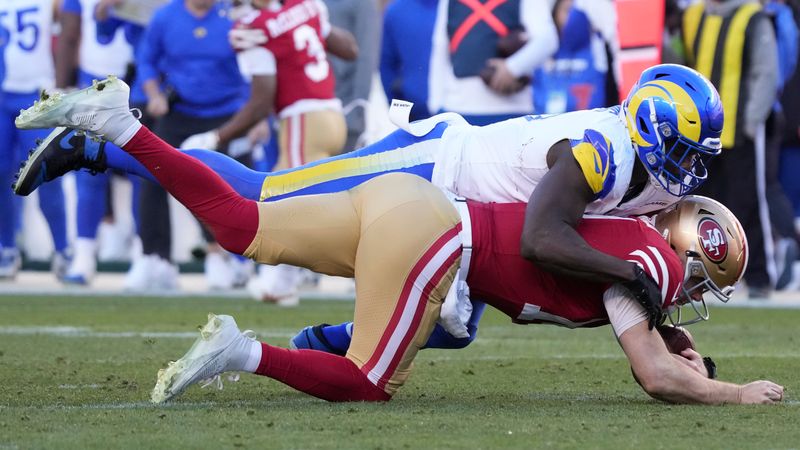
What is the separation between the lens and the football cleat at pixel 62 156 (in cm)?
573

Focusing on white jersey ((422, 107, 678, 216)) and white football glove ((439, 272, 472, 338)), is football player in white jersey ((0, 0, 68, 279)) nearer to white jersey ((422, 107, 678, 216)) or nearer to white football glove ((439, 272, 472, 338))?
white jersey ((422, 107, 678, 216))

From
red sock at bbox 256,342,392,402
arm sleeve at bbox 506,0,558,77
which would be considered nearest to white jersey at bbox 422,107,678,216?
red sock at bbox 256,342,392,402

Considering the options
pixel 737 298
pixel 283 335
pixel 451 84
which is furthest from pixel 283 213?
pixel 737 298

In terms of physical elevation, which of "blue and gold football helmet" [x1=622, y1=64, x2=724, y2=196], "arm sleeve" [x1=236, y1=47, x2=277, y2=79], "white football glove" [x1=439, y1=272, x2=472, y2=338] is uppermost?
"blue and gold football helmet" [x1=622, y1=64, x2=724, y2=196]

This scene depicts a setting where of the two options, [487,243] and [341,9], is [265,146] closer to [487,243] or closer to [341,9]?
[341,9]

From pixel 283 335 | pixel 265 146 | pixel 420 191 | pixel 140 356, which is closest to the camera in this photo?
pixel 420 191

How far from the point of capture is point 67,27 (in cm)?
1170

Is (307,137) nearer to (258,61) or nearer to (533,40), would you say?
(258,61)

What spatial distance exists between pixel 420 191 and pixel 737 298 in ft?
21.3

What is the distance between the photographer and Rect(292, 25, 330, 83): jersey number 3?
31.7 feet

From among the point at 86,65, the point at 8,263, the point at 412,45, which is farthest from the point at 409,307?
the point at 8,263

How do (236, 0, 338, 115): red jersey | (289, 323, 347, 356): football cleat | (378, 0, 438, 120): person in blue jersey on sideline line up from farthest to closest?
1. (378, 0, 438, 120): person in blue jersey on sideline
2. (236, 0, 338, 115): red jersey
3. (289, 323, 347, 356): football cleat

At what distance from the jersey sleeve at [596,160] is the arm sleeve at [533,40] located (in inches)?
159

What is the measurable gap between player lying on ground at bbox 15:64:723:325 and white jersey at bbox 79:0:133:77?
5761mm
